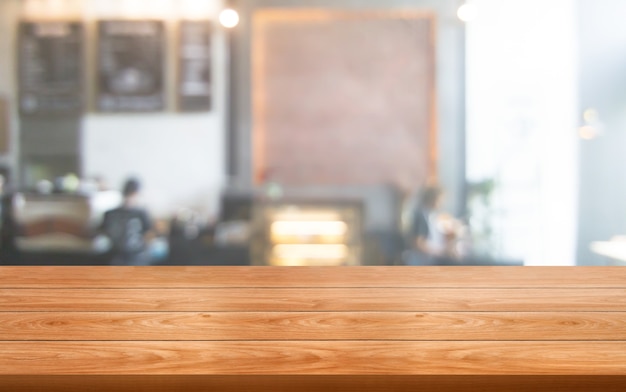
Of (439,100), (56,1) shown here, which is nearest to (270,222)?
(439,100)

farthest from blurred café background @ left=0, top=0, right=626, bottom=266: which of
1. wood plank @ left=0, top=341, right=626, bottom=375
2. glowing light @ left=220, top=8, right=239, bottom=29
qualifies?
wood plank @ left=0, top=341, right=626, bottom=375

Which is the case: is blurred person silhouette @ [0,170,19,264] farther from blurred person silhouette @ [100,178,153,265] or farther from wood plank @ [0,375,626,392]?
wood plank @ [0,375,626,392]

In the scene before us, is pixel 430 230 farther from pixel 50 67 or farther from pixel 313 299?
pixel 50 67

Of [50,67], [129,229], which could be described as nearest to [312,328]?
[129,229]

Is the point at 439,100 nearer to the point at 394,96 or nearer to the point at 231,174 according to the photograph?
the point at 394,96

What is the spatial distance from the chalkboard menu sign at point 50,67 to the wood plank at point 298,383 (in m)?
2.32

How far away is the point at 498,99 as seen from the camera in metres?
3.10

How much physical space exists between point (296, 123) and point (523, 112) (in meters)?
1.12

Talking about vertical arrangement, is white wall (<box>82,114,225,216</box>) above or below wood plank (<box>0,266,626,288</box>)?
above

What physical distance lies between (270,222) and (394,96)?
2.87 feet

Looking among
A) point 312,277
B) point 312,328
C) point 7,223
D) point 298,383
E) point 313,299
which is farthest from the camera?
point 7,223

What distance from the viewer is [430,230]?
314 cm

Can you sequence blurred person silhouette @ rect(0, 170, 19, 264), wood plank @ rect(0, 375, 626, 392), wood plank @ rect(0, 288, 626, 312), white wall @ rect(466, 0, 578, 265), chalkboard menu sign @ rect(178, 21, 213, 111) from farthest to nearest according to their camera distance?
chalkboard menu sign @ rect(178, 21, 213, 111), white wall @ rect(466, 0, 578, 265), blurred person silhouette @ rect(0, 170, 19, 264), wood plank @ rect(0, 288, 626, 312), wood plank @ rect(0, 375, 626, 392)

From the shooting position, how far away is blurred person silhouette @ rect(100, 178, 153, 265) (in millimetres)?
3121
